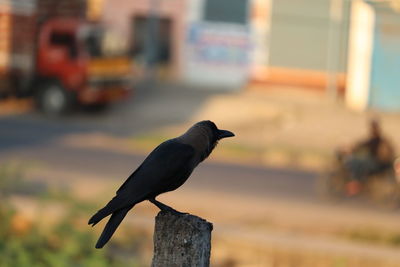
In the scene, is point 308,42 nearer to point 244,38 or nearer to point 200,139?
point 244,38

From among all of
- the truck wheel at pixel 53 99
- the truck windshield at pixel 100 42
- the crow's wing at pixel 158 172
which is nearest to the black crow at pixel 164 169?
the crow's wing at pixel 158 172

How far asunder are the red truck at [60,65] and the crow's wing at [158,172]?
63.6 ft

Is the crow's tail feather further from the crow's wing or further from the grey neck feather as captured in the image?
the grey neck feather

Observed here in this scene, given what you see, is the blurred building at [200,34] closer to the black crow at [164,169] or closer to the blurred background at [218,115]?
the blurred background at [218,115]

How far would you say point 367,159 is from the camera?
15.2 meters

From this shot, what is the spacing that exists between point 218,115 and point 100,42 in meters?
3.16

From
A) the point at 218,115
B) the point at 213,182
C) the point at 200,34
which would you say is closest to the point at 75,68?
the point at 218,115

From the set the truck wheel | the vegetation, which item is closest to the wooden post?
the vegetation

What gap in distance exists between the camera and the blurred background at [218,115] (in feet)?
37.0

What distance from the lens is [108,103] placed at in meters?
25.4

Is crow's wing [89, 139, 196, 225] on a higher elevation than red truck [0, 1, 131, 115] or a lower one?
higher

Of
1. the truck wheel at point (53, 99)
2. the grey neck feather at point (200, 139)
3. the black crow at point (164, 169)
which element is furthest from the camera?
the truck wheel at point (53, 99)

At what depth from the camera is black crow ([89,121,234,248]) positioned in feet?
14.4

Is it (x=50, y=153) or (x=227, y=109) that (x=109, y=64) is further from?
(x=50, y=153)
